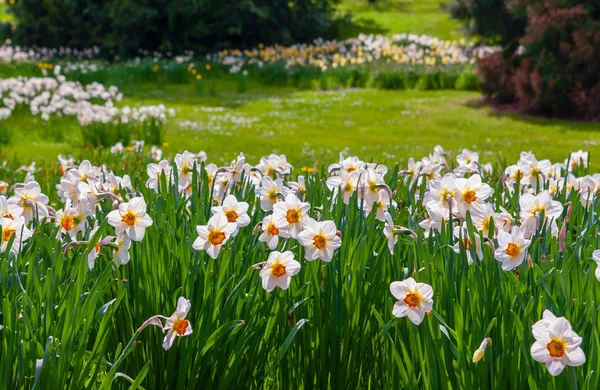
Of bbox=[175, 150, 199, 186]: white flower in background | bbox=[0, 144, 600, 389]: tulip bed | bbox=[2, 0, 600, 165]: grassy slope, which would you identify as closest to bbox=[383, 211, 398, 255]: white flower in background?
bbox=[0, 144, 600, 389]: tulip bed

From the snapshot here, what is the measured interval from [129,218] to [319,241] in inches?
25.9

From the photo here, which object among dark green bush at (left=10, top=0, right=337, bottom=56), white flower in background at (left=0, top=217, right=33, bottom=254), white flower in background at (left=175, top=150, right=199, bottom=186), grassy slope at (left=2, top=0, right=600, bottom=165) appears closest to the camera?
white flower in background at (left=0, top=217, right=33, bottom=254)

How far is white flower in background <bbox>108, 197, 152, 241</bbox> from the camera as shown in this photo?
2504mm

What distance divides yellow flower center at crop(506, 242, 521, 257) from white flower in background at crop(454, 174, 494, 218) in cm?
49

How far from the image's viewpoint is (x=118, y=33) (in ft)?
71.3

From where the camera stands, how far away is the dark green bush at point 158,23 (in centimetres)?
2088

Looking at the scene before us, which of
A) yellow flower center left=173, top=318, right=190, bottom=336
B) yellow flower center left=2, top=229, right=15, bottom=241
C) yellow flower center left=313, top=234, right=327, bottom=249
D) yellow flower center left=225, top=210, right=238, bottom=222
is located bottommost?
yellow flower center left=173, top=318, right=190, bottom=336

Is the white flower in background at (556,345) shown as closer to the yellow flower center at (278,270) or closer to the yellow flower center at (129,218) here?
the yellow flower center at (278,270)

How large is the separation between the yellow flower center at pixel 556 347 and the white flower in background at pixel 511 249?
45 cm

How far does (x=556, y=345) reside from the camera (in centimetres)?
182

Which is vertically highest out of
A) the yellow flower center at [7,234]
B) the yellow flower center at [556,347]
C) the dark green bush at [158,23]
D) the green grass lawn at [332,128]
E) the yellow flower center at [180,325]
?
the dark green bush at [158,23]

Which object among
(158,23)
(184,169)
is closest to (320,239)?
(184,169)

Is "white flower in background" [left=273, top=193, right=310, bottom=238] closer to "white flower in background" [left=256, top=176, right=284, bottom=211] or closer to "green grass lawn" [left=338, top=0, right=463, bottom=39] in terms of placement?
"white flower in background" [left=256, top=176, right=284, bottom=211]

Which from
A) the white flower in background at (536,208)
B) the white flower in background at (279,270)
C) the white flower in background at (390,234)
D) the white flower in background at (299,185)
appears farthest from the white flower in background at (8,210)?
the white flower in background at (536,208)
